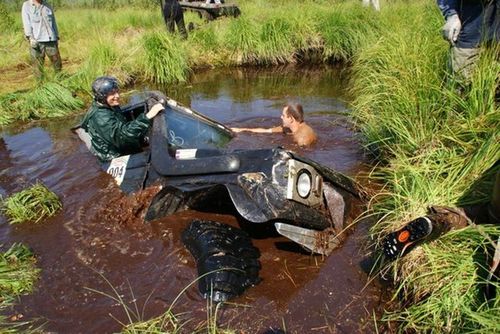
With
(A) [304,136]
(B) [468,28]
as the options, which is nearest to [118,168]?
(A) [304,136]

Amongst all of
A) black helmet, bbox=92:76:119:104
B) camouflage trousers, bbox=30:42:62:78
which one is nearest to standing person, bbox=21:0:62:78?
camouflage trousers, bbox=30:42:62:78

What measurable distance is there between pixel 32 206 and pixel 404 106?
13.8 ft

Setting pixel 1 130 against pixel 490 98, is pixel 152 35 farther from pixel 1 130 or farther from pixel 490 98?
pixel 490 98

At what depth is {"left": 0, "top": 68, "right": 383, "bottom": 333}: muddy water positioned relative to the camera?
120 inches

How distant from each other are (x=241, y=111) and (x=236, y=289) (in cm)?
540

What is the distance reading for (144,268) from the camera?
12.1ft

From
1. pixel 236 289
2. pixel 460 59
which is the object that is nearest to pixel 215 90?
pixel 460 59

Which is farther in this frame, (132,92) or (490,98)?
(132,92)

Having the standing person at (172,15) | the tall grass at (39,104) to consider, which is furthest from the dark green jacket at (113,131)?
the standing person at (172,15)

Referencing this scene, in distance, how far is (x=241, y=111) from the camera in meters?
8.20

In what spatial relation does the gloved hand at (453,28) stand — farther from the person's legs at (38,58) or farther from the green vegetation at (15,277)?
the person's legs at (38,58)

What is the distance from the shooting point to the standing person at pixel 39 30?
8.67 metres

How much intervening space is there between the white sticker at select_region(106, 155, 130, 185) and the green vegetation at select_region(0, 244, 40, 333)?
45.4 inches

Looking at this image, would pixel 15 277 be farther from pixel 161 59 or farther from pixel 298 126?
pixel 161 59
